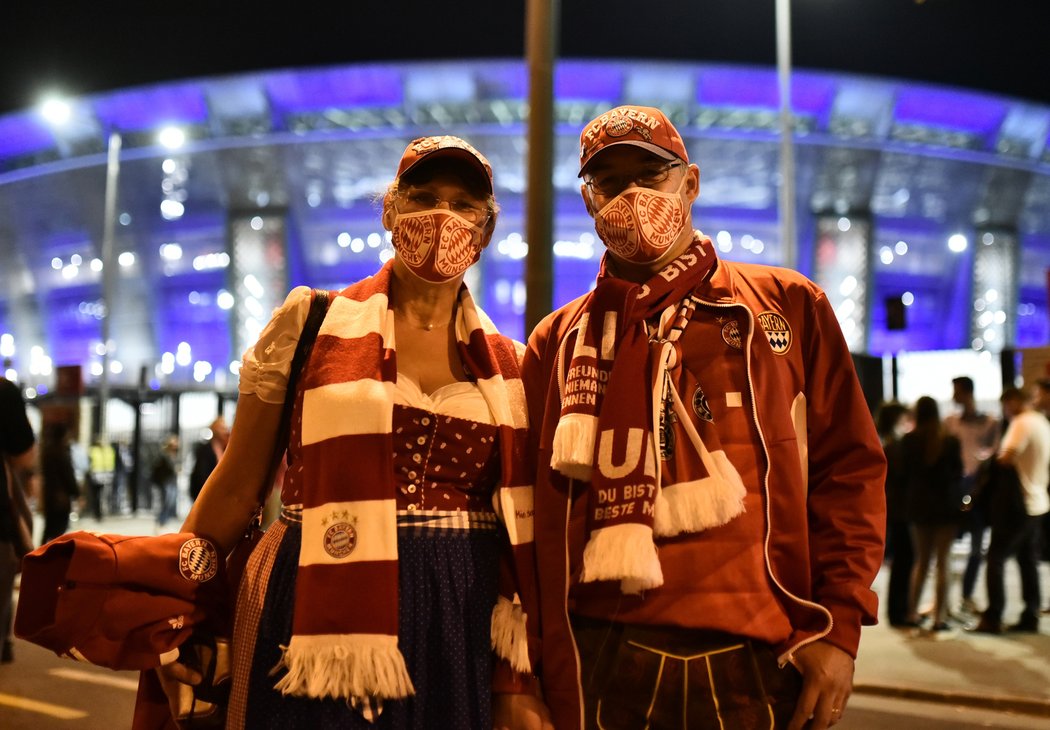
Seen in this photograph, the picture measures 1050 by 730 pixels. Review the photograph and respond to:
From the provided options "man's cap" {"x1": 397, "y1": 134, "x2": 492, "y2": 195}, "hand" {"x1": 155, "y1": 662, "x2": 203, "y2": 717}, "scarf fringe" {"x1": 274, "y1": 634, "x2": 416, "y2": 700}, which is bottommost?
"hand" {"x1": 155, "y1": 662, "x2": 203, "y2": 717}

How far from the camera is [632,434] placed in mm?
2199

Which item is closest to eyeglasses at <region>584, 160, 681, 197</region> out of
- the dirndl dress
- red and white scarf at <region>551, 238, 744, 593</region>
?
red and white scarf at <region>551, 238, 744, 593</region>

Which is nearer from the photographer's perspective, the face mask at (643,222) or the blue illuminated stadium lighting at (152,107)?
the face mask at (643,222)

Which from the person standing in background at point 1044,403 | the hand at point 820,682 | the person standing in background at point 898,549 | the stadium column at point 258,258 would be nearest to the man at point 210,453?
the person standing in background at point 898,549

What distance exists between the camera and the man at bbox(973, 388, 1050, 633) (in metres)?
8.97

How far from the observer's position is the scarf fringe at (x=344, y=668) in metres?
2.17

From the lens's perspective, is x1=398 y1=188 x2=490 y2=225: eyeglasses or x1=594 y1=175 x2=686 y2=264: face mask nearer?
x1=594 y1=175 x2=686 y2=264: face mask

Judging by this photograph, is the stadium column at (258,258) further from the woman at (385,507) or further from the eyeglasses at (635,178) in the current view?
the eyeglasses at (635,178)

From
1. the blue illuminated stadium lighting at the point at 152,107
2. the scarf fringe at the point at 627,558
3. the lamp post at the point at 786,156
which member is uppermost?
the blue illuminated stadium lighting at the point at 152,107

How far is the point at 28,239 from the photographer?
38.9 m

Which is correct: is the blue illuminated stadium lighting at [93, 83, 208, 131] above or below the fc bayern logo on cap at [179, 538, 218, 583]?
above

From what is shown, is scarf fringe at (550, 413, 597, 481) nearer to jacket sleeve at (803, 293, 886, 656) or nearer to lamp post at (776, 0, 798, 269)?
jacket sleeve at (803, 293, 886, 656)

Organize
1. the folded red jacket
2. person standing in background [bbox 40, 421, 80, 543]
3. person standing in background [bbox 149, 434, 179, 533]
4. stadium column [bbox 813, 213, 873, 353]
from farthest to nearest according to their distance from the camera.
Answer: stadium column [bbox 813, 213, 873, 353]
person standing in background [bbox 149, 434, 179, 533]
person standing in background [bbox 40, 421, 80, 543]
the folded red jacket

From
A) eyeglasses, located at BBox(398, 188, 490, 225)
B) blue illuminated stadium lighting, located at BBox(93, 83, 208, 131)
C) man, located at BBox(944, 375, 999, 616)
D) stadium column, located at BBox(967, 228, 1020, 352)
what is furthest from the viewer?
stadium column, located at BBox(967, 228, 1020, 352)
